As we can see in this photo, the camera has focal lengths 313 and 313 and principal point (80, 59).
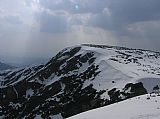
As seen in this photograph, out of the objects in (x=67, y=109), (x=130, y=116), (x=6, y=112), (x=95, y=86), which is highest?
(x=130, y=116)

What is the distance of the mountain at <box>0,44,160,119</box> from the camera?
70.1m

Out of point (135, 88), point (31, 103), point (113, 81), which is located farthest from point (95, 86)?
point (31, 103)

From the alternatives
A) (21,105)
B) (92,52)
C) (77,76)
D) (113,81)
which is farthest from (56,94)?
(92,52)

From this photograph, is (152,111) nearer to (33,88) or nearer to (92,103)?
(92,103)

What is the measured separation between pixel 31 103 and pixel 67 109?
76.1ft

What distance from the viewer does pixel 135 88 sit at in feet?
214

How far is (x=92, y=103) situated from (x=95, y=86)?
1028cm

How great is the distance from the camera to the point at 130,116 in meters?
20.7

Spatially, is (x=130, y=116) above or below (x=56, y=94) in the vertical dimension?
above

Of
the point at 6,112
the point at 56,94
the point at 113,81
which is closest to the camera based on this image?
the point at 113,81

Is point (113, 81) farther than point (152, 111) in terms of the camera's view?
Yes

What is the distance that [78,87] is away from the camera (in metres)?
90.1

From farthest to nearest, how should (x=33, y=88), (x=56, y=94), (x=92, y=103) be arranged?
(x=33, y=88) → (x=56, y=94) → (x=92, y=103)

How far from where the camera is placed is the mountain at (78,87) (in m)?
70.1
